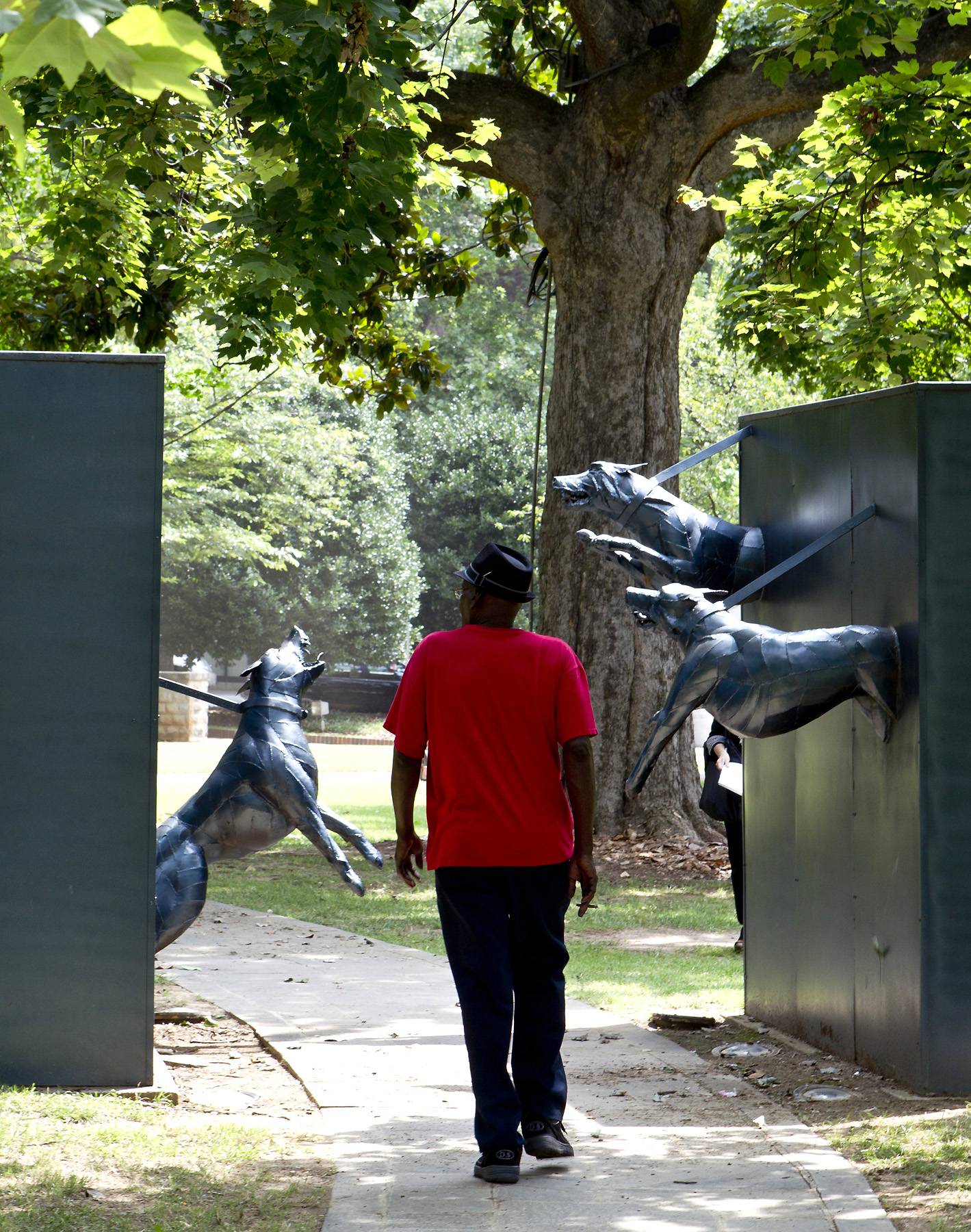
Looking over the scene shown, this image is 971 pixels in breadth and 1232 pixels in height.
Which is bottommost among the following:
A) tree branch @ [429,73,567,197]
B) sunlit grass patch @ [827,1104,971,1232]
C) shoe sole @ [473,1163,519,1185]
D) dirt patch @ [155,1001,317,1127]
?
dirt patch @ [155,1001,317,1127]

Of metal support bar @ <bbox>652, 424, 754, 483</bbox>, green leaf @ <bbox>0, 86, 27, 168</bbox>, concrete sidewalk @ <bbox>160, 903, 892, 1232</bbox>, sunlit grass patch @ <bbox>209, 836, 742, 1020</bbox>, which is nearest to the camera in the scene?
green leaf @ <bbox>0, 86, 27, 168</bbox>

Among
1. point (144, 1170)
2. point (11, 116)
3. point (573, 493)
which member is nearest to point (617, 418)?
point (573, 493)

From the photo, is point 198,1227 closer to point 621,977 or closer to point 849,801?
point 849,801

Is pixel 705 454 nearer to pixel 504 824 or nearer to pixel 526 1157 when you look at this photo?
pixel 504 824

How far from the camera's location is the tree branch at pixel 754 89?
13789 millimetres

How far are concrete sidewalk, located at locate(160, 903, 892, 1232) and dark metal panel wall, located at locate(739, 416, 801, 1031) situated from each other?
0.63m

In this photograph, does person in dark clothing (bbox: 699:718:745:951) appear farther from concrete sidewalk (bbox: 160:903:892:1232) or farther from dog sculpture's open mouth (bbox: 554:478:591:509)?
dog sculpture's open mouth (bbox: 554:478:591:509)

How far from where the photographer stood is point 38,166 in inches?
784

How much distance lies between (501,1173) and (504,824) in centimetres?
102

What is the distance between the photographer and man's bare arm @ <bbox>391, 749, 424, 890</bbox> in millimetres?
4938

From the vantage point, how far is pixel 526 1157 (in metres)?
5.09

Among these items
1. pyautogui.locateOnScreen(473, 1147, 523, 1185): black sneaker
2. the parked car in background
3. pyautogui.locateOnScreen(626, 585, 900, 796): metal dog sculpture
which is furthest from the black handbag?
the parked car in background

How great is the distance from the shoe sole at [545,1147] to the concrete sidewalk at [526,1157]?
0.03 m

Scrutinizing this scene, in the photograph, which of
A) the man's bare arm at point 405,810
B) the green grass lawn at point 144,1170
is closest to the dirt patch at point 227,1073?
the green grass lawn at point 144,1170
